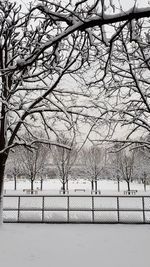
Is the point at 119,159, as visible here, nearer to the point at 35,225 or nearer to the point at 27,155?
the point at 27,155

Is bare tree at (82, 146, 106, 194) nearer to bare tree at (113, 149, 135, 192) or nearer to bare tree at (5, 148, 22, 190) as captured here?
bare tree at (113, 149, 135, 192)

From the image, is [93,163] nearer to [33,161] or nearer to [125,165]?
[125,165]
